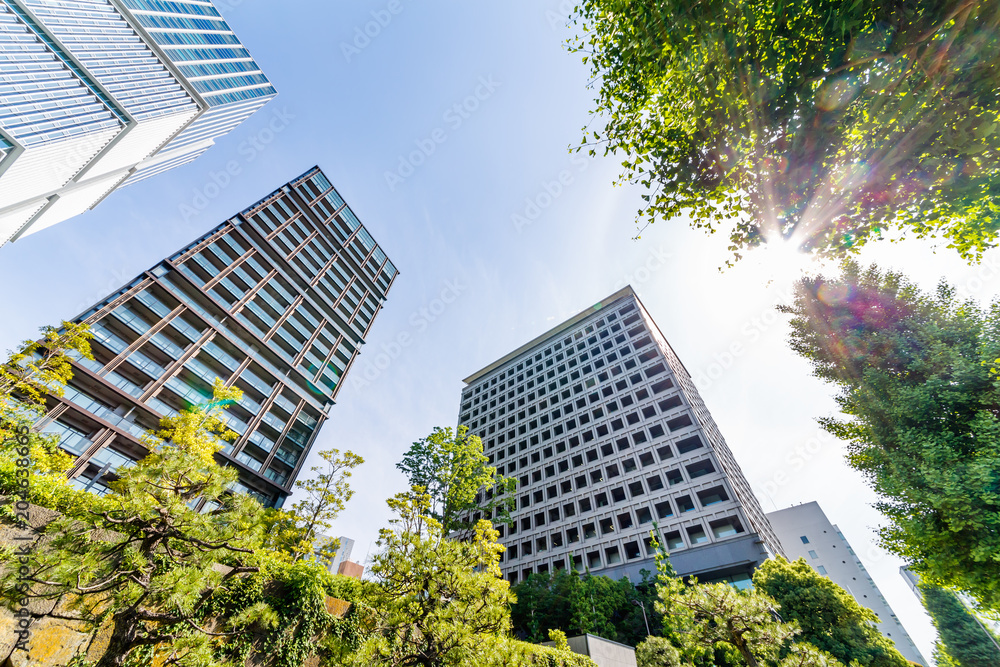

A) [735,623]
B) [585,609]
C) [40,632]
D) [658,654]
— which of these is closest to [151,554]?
[40,632]

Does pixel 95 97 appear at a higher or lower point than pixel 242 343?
higher

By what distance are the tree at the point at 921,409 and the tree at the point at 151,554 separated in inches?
573

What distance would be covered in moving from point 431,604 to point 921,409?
526 inches

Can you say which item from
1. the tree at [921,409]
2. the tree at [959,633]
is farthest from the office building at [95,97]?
the tree at [959,633]

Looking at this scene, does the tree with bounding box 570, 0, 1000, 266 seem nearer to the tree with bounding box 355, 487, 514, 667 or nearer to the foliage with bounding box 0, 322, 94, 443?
the tree with bounding box 355, 487, 514, 667

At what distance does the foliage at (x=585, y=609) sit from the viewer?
17.7 meters

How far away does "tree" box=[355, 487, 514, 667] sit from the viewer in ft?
20.7

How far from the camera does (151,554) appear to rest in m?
4.96

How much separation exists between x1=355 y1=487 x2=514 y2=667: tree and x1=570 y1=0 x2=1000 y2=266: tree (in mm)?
8565

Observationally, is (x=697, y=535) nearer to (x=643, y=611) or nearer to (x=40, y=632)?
(x=643, y=611)

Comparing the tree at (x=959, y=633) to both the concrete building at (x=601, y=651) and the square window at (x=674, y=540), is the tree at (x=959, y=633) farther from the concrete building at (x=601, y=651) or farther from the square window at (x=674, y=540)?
the concrete building at (x=601, y=651)

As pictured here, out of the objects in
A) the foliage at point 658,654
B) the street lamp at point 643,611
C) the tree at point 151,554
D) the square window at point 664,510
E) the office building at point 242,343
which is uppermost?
the office building at point 242,343

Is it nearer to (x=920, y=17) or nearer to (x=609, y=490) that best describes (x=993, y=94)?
(x=920, y=17)

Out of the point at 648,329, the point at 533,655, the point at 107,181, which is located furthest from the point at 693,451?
the point at 107,181
